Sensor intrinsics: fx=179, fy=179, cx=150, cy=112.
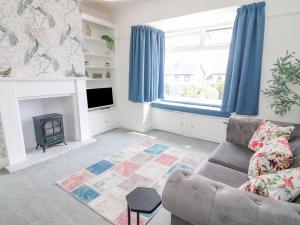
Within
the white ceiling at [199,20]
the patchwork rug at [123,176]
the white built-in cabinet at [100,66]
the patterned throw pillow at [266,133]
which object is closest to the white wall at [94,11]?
the white built-in cabinet at [100,66]

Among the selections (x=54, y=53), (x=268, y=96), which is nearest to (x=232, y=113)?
(x=268, y=96)

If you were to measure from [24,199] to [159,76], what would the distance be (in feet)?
10.8

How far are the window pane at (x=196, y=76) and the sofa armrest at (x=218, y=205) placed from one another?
9.80 feet

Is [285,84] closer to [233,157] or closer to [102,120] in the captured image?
[233,157]

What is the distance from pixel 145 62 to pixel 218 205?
11.1 feet

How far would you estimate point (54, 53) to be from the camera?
298 cm

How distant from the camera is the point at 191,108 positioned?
12.2ft

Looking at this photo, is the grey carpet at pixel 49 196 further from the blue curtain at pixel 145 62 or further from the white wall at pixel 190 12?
the blue curtain at pixel 145 62

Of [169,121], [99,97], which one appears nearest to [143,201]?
[169,121]

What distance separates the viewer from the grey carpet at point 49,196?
1.71 m

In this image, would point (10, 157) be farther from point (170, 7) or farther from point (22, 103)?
point (170, 7)

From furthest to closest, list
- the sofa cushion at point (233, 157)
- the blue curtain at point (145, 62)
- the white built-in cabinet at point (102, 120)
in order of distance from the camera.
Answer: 1. the white built-in cabinet at point (102, 120)
2. the blue curtain at point (145, 62)
3. the sofa cushion at point (233, 157)

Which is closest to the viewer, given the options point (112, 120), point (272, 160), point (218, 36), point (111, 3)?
point (272, 160)

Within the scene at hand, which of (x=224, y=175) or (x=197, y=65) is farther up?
(x=197, y=65)
